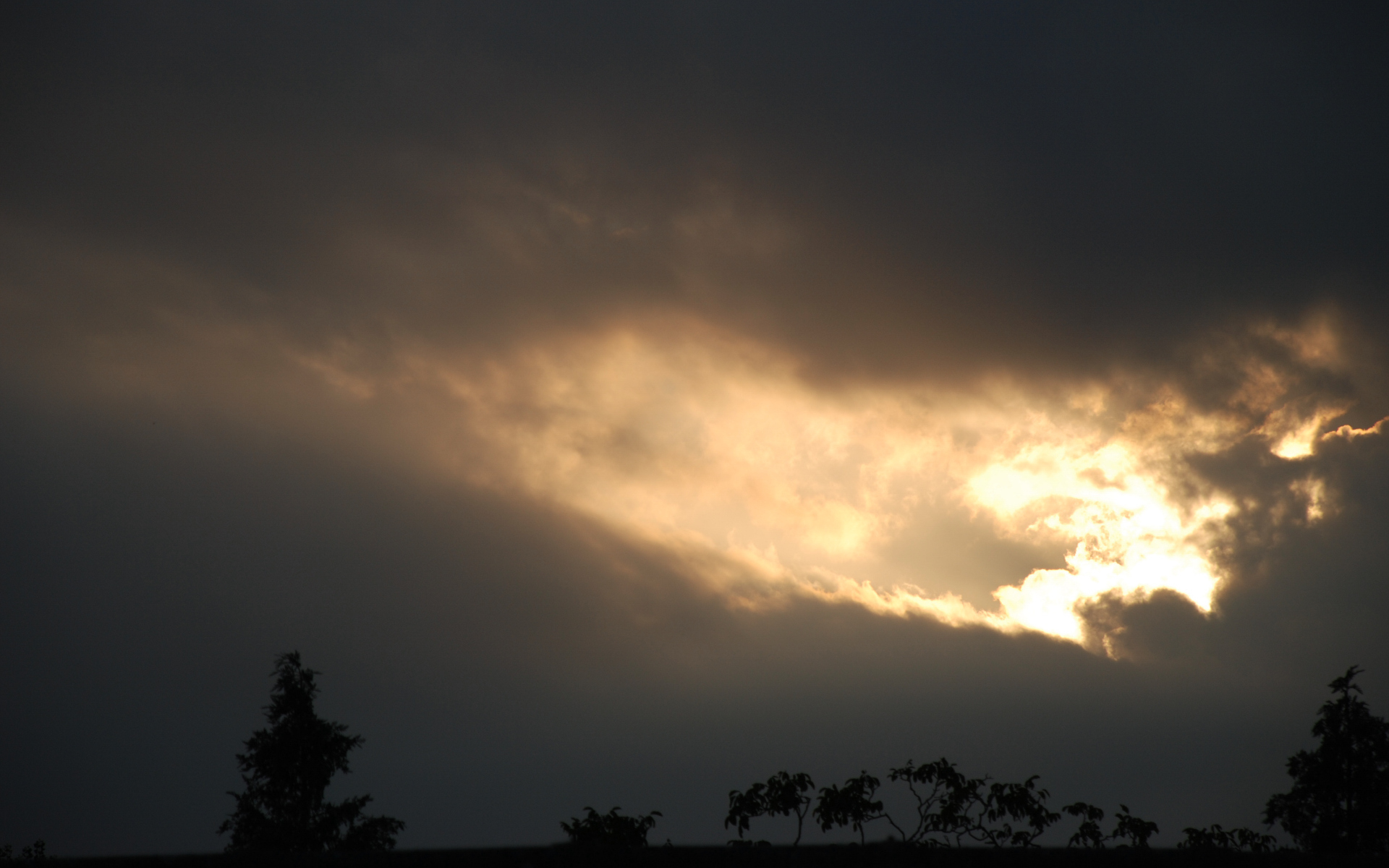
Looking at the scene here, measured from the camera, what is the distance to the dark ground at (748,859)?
31.7 ft

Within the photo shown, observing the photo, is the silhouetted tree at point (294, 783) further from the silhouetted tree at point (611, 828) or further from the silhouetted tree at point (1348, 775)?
the silhouetted tree at point (1348, 775)

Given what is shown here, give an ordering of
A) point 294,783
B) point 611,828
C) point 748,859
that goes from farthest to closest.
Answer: point 294,783, point 611,828, point 748,859

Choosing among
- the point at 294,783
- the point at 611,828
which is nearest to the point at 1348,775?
the point at 611,828

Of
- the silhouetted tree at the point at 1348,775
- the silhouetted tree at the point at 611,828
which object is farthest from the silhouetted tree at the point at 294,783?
the silhouetted tree at the point at 1348,775

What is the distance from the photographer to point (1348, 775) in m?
26.4

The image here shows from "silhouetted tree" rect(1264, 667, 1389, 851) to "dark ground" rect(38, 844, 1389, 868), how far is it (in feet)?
66.2

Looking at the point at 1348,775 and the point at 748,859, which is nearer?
the point at 748,859

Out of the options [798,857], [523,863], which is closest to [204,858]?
[523,863]

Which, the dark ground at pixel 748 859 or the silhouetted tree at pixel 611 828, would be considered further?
the silhouetted tree at pixel 611 828

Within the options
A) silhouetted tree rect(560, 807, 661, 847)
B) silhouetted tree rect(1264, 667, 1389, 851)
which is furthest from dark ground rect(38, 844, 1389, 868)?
silhouetted tree rect(1264, 667, 1389, 851)

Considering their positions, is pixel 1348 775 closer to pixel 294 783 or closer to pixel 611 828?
pixel 611 828

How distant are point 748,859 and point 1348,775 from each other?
25.2 m

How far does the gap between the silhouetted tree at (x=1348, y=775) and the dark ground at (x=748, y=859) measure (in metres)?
20.2

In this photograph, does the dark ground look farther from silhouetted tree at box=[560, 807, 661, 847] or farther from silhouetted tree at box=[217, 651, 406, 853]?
silhouetted tree at box=[217, 651, 406, 853]
